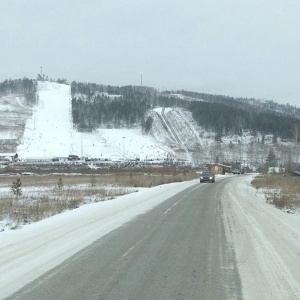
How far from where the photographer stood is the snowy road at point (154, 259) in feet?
20.9

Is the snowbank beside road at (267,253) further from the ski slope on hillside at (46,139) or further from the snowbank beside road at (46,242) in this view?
the ski slope on hillside at (46,139)

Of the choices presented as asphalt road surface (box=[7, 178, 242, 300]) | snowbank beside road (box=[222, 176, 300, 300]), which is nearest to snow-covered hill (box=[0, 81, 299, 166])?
snowbank beside road (box=[222, 176, 300, 300])

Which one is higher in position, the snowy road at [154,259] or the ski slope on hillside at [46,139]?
the ski slope on hillside at [46,139]

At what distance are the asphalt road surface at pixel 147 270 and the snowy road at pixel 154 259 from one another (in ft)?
0.05

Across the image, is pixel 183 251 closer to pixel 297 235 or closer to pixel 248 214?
pixel 297 235

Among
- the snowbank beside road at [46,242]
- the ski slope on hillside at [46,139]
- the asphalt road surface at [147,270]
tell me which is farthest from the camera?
the ski slope on hillside at [46,139]

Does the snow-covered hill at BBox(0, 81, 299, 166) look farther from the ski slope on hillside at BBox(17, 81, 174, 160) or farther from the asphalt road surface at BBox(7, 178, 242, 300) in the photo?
the asphalt road surface at BBox(7, 178, 242, 300)

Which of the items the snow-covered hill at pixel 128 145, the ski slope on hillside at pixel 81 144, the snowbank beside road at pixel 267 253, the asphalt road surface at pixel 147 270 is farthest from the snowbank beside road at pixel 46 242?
the snow-covered hill at pixel 128 145

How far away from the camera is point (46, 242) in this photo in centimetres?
1020

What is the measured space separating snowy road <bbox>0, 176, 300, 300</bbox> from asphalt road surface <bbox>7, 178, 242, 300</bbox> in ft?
0.05

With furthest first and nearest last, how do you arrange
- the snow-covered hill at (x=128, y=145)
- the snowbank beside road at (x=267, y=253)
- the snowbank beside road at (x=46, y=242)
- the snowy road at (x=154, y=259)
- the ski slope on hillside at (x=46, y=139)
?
the snow-covered hill at (x=128, y=145) < the ski slope on hillside at (x=46, y=139) < the snowbank beside road at (x=46, y=242) < the snowbank beside road at (x=267, y=253) < the snowy road at (x=154, y=259)

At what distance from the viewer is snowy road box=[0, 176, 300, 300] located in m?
6.36

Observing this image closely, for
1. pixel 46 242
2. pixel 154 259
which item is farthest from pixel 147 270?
pixel 46 242

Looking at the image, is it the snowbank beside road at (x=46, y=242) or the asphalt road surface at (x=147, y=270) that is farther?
the snowbank beside road at (x=46, y=242)
